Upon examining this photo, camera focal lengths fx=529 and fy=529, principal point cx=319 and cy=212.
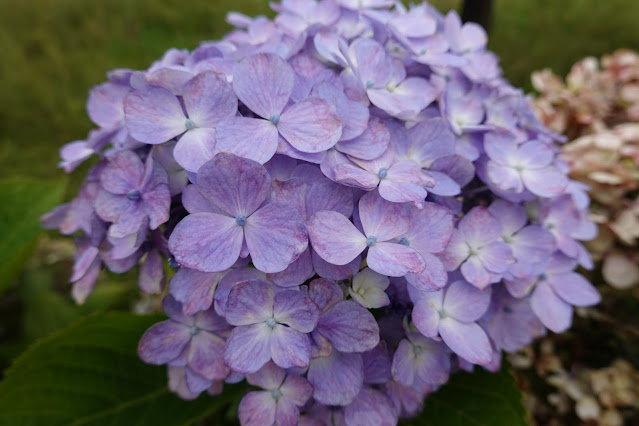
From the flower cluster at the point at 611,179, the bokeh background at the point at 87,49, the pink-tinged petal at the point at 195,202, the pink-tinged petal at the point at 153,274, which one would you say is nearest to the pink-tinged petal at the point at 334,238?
the pink-tinged petal at the point at 195,202

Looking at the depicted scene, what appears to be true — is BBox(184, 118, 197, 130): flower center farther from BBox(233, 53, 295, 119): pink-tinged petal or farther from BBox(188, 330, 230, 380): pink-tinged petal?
BBox(188, 330, 230, 380): pink-tinged petal

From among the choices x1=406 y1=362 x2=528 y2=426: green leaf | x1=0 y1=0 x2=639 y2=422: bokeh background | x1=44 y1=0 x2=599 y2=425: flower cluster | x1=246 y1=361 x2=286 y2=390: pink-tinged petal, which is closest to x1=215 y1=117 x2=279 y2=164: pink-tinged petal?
x1=44 y1=0 x2=599 y2=425: flower cluster

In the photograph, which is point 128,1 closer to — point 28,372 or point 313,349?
point 28,372

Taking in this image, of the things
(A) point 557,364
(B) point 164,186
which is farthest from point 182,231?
(A) point 557,364

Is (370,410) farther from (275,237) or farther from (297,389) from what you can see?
(275,237)

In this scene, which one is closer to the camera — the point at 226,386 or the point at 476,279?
the point at 476,279

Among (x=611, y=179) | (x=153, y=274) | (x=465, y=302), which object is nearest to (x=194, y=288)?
(x=153, y=274)
